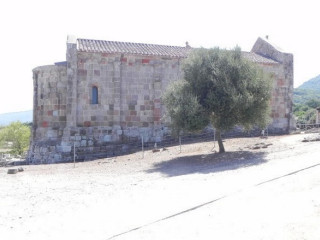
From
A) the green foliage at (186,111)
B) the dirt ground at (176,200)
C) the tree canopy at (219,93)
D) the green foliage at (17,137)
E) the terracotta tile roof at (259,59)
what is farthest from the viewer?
the green foliage at (17,137)

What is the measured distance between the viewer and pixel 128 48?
23.4 meters

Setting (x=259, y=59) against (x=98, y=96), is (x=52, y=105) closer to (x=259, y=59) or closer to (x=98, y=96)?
(x=98, y=96)

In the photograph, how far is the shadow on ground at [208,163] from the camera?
1427 cm

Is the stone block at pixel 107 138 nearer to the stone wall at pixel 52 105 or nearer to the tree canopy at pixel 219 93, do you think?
the stone wall at pixel 52 105

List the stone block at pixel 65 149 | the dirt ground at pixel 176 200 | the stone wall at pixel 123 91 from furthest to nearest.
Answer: the stone wall at pixel 123 91, the stone block at pixel 65 149, the dirt ground at pixel 176 200

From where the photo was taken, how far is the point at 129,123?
2300 cm

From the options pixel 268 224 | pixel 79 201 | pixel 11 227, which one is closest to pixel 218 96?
pixel 79 201

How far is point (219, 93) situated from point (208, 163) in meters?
3.45

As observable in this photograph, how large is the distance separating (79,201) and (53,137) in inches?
488

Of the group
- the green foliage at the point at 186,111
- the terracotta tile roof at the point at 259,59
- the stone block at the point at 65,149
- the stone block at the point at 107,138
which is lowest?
the stone block at the point at 65,149

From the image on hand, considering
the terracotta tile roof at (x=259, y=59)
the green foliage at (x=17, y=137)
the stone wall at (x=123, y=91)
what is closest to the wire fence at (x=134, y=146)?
the stone wall at (x=123, y=91)

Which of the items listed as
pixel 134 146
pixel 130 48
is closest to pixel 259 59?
pixel 130 48

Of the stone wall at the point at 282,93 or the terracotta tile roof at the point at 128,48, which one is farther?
the stone wall at the point at 282,93

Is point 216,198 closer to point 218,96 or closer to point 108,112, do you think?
point 218,96
